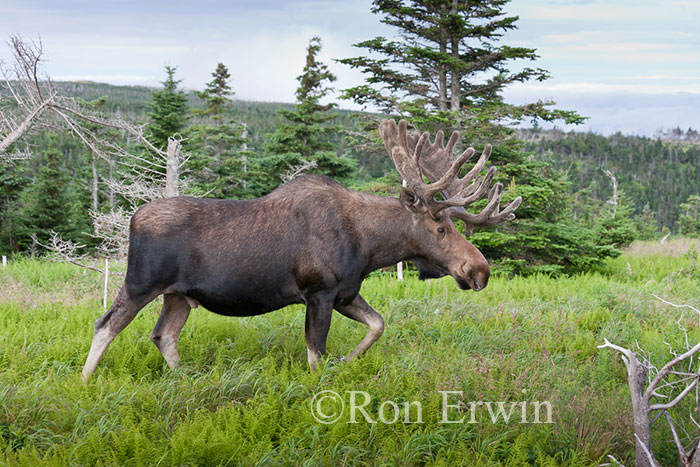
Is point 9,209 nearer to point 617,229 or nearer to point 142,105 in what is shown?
point 617,229

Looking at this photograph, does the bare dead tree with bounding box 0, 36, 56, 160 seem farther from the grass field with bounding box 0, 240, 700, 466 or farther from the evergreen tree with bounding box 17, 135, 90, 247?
the evergreen tree with bounding box 17, 135, 90, 247

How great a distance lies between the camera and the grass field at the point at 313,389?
3.56 meters

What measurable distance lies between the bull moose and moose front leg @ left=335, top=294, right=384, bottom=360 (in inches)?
6.8

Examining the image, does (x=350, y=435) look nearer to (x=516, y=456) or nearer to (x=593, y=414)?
(x=516, y=456)

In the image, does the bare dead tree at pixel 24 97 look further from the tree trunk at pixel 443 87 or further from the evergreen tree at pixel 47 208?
the evergreen tree at pixel 47 208

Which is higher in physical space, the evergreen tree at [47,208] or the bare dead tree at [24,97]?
the bare dead tree at [24,97]

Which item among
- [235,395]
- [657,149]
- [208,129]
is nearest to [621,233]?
[235,395]

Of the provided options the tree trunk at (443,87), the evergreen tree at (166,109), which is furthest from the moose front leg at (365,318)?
the evergreen tree at (166,109)

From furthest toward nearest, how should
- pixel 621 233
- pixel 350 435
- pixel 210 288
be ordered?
pixel 621 233 < pixel 210 288 < pixel 350 435

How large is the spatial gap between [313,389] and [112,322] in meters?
1.79

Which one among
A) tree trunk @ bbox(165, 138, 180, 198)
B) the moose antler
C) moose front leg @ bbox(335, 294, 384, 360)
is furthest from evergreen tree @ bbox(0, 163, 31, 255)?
→ the moose antler

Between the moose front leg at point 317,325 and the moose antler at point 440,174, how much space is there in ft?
4.08

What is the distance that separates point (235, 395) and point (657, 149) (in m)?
168

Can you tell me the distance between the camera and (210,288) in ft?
14.8
